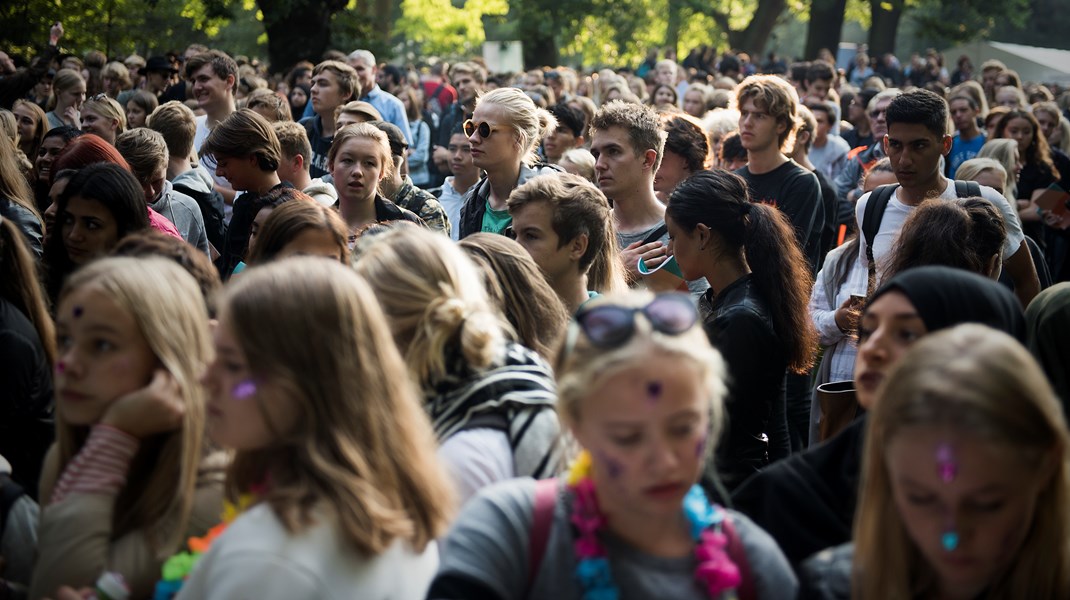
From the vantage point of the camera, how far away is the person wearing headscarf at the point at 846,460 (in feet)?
9.31

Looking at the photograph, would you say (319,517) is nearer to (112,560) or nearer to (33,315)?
(112,560)

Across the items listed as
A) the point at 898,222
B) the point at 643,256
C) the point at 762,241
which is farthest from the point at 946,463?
the point at 898,222

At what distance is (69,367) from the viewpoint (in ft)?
9.69

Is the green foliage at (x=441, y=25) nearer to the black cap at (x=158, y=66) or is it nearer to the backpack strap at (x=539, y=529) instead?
the black cap at (x=158, y=66)

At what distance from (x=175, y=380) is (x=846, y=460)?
169 cm

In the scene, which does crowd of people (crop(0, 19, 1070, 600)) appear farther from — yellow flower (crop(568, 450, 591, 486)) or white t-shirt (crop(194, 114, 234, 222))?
white t-shirt (crop(194, 114, 234, 222))

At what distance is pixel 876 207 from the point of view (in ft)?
20.1

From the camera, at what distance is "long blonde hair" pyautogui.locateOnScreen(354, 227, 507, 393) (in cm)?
320

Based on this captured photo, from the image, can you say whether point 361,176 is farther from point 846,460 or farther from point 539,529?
point 539,529

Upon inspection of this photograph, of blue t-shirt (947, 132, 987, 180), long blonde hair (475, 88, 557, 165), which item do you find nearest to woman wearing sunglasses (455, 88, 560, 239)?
long blonde hair (475, 88, 557, 165)

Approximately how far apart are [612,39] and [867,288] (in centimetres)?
3902

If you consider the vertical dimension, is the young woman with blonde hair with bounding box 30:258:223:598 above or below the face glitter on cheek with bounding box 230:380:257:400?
below

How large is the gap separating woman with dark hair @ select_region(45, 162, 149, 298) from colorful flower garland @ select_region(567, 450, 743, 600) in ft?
11.3

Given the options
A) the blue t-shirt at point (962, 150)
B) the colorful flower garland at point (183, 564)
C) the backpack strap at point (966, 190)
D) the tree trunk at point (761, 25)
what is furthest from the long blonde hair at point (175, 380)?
the tree trunk at point (761, 25)
